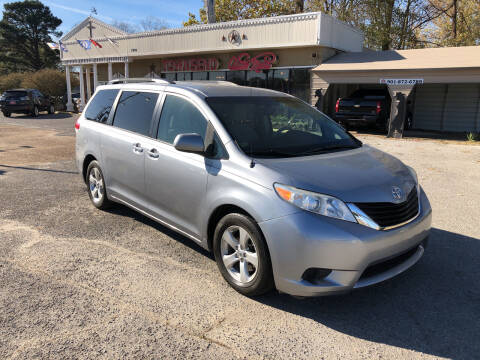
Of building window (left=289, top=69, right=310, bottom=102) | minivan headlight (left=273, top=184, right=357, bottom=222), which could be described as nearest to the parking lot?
minivan headlight (left=273, top=184, right=357, bottom=222)

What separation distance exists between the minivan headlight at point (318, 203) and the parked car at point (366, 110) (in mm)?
14785

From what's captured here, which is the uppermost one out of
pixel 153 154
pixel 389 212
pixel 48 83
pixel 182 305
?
pixel 48 83

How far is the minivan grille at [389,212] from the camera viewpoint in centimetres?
309

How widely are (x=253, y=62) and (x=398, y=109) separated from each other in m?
8.08

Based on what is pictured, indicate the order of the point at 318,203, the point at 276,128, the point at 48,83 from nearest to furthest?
the point at 318,203 → the point at 276,128 → the point at 48,83

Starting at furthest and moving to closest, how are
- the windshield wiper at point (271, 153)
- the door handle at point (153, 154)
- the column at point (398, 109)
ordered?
the column at point (398, 109), the door handle at point (153, 154), the windshield wiper at point (271, 153)

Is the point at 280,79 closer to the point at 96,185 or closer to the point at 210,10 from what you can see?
the point at 210,10

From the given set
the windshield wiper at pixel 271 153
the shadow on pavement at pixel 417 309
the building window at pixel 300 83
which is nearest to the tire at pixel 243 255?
the shadow on pavement at pixel 417 309

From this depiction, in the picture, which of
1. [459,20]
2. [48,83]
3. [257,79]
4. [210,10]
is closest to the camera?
[257,79]

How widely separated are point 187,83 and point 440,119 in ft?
61.7

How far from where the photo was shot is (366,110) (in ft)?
55.4

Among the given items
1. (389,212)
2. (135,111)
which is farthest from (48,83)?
(389,212)

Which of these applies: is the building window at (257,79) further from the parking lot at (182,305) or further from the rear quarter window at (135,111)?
the parking lot at (182,305)

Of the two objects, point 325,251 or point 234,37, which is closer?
point 325,251
